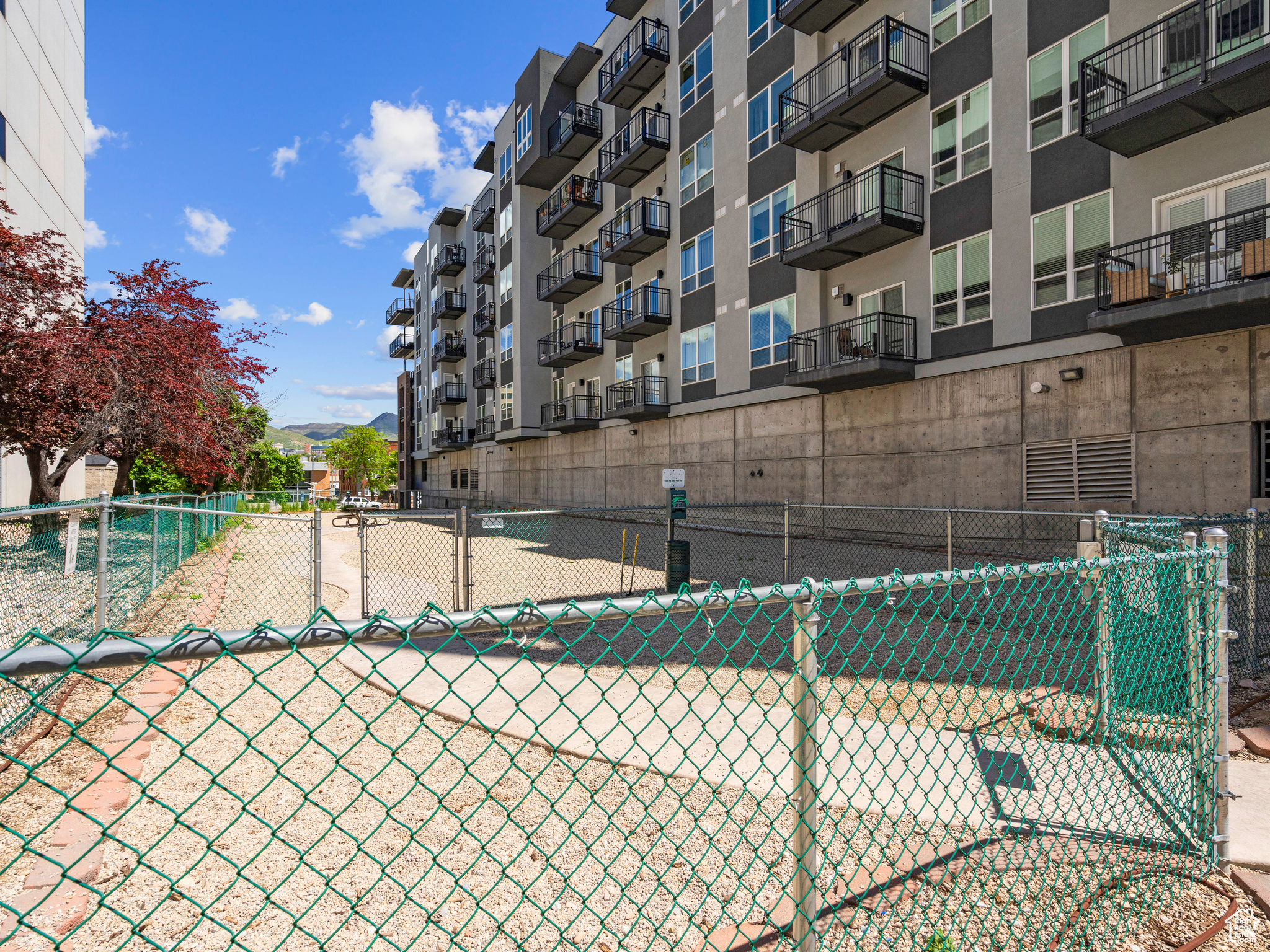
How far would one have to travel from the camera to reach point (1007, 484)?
15.1 m

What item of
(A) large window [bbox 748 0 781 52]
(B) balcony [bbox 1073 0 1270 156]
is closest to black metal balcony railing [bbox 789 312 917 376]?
(B) balcony [bbox 1073 0 1270 156]

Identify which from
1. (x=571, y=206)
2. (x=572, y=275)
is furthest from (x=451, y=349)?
(x=571, y=206)

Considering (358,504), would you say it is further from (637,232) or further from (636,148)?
(636,148)

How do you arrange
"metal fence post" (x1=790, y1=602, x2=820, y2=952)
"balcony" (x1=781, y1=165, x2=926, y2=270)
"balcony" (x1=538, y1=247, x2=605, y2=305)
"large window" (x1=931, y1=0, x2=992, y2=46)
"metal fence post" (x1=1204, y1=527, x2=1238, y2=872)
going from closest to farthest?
1. "metal fence post" (x1=790, y1=602, x2=820, y2=952)
2. "metal fence post" (x1=1204, y1=527, x2=1238, y2=872)
3. "large window" (x1=931, y1=0, x2=992, y2=46)
4. "balcony" (x1=781, y1=165, x2=926, y2=270)
5. "balcony" (x1=538, y1=247, x2=605, y2=305)

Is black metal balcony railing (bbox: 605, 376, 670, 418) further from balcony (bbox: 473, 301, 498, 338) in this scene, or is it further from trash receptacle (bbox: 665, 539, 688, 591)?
balcony (bbox: 473, 301, 498, 338)

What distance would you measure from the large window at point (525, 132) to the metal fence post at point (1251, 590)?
36.0 meters

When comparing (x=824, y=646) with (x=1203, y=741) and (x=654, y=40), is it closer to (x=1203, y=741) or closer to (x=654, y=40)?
(x=1203, y=741)

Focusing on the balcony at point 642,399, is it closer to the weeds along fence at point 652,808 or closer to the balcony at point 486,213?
the balcony at point 486,213

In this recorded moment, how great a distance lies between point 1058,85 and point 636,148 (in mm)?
15965

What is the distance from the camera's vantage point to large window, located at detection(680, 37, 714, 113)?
81.4ft

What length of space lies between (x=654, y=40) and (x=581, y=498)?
19.7m

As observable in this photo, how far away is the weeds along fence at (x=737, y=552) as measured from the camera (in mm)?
7443

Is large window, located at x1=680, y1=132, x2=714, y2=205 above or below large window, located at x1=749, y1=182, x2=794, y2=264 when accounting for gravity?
above

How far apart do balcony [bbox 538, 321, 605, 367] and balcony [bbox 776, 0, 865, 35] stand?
14.6 meters
